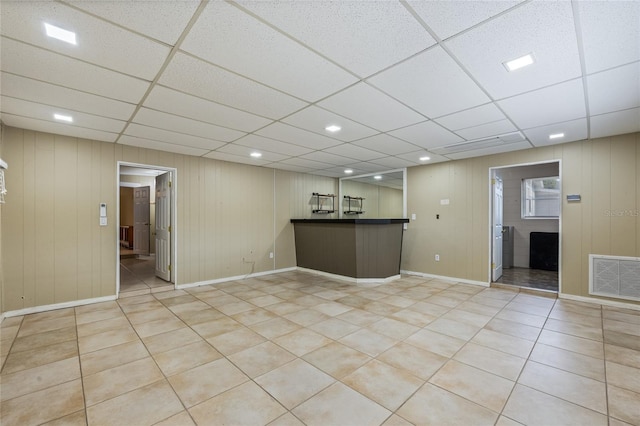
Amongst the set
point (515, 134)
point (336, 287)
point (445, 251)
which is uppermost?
point (515, 134)

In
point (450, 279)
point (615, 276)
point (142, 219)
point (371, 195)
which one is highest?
point (371, 195)

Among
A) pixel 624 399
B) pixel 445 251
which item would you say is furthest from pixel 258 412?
pixel 445 251

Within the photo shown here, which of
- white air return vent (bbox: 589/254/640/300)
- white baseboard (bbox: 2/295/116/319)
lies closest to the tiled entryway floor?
white baseboard (bbox: 2/295/116/319)

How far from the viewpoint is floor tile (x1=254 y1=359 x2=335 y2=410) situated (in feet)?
6.52

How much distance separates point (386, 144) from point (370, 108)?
155 cm

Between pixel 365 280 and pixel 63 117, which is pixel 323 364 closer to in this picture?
pixel 365 280

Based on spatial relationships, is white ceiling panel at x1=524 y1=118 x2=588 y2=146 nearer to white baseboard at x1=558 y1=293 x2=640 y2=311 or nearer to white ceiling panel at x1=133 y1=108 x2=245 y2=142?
white baseboard at x1=558 y1=293 x2=640 y2=311

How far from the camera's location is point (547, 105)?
3.00m

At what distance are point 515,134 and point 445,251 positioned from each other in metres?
2.66

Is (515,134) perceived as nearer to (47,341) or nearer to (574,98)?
(574,98)

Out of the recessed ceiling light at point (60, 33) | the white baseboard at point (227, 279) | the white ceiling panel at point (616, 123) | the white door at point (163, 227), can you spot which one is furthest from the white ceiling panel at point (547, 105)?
the white door at point (163, 227)

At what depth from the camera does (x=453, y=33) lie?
1854 millimetres

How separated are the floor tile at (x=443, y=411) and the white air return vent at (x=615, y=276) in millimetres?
3821

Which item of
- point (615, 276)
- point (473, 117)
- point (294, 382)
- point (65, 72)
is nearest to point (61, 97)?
point (65, 72)
